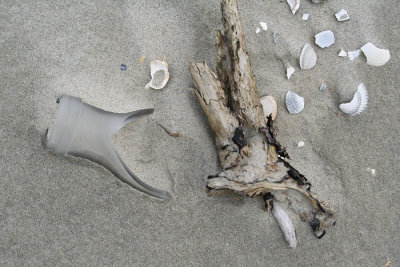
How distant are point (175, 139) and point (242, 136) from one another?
48cm

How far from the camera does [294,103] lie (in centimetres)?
284

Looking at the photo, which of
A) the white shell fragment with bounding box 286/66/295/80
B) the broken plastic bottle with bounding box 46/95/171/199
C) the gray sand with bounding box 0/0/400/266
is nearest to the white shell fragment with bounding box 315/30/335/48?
the gray sand with bounding box 0/0/400/266

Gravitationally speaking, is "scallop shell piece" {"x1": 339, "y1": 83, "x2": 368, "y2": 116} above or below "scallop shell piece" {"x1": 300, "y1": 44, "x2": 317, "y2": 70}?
below

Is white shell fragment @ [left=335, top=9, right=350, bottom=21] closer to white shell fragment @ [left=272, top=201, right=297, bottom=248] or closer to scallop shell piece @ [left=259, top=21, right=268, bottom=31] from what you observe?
scallop shell piece @ [left=259, top=21, right=268, bottom=31]

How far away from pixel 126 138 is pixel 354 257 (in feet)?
5.84

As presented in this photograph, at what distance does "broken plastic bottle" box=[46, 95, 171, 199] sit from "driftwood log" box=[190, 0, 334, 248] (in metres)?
0.51

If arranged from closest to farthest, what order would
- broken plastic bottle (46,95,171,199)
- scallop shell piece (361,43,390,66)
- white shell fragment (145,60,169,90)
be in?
broken plastic bottle (46,95,171,199) < white shell fragment (145,60,169,90) < scallop shell piece (361,43,390,66)

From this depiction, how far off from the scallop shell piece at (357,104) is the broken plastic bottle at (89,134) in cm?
151

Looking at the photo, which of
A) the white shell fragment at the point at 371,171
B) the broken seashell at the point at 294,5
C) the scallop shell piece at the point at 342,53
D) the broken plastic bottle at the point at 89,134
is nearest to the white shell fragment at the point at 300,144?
the white shell fragment at the point at 371,171

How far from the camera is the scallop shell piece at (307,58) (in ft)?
9.55

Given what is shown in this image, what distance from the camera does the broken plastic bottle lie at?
243 cm

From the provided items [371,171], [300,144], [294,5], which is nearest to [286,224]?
[300,144]

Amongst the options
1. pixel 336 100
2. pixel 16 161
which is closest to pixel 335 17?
pixel 336 100

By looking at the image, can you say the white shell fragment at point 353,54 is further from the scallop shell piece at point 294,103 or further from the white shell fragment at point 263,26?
the white shell fragment at point 263,26
